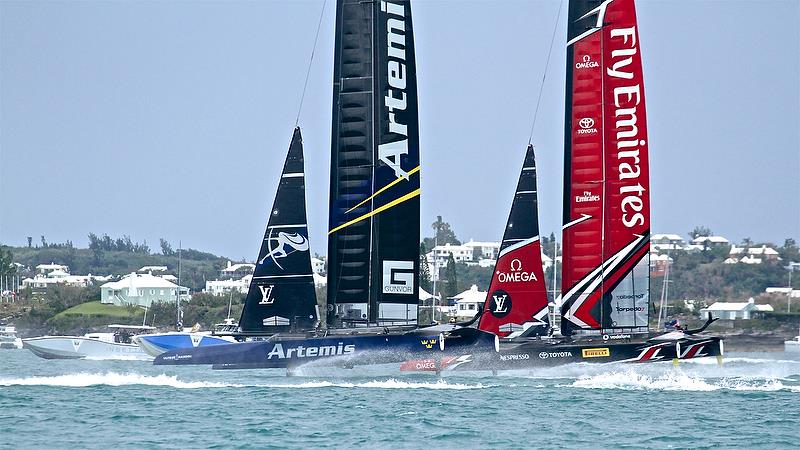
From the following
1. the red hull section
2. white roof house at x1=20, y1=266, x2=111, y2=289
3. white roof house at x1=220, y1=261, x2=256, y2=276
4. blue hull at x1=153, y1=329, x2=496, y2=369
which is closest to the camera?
blue hull at x1=153, y1=329, x2=496, y2=369

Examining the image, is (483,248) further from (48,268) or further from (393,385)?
(393,385)

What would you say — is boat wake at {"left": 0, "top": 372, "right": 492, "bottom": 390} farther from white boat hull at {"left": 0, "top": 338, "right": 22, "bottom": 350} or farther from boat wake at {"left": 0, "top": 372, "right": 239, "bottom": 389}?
white boat hull at {"left": 0, "top": 338, "right": 22, "bottom": 350}

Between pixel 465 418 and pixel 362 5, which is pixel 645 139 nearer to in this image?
pixel 362 5

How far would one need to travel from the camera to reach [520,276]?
1698 inches

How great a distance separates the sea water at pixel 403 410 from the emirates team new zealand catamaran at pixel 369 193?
73.6 inches

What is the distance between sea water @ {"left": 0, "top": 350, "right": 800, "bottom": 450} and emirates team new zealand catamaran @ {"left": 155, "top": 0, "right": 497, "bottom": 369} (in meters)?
1.87

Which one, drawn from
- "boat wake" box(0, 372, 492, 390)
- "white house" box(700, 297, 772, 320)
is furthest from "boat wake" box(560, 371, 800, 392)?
"white house" box(700, 297, 772, 320)

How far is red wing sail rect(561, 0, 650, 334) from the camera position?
126 feet

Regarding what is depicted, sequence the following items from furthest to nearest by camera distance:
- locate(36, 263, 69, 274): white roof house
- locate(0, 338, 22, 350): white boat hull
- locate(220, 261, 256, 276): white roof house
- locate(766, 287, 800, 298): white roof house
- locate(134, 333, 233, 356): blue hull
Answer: locate(36, 263, 69, 274): white roof house < locate(220, 261, 256, 276): white roof house < locate(766, 287, 800, 298): white roof house < locate(0, 338, 22, 350): white boat hull < locate(134, 333, 233, 356): blue hull

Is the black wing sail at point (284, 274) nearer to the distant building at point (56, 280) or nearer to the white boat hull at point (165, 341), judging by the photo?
the white boat hull at point (165, 341)

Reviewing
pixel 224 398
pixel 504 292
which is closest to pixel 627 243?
pixel 504 292

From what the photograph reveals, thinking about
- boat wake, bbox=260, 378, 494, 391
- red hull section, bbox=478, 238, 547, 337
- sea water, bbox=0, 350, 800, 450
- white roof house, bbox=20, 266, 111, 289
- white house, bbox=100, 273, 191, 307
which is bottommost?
sea water, bbox=0, 350, 800, 450

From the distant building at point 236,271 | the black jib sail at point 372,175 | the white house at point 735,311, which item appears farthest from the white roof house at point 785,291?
the black jib sail at point 372,175

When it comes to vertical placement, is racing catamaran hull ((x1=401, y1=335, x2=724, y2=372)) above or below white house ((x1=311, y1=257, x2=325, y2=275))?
below
